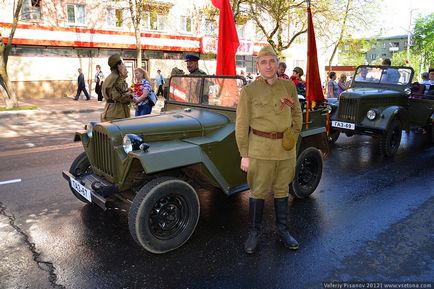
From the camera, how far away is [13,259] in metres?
3.33

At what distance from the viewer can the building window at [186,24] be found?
25.6m

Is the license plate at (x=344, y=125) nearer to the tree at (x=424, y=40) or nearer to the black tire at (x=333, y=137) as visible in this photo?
the black tire at (x=333, y=137)

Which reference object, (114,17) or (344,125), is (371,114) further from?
(114,17)

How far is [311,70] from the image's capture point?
4.48 meters

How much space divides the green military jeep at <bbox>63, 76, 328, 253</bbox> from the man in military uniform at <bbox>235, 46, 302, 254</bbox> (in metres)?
0.50

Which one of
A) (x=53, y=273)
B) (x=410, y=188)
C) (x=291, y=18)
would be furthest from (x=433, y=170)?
(x=291, y=18)

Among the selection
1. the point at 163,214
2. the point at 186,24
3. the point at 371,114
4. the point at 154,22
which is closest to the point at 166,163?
the point at 163,214

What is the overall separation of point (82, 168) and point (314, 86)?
298 cm

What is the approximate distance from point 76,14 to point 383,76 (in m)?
18.3

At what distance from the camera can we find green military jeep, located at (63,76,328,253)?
3322 mm

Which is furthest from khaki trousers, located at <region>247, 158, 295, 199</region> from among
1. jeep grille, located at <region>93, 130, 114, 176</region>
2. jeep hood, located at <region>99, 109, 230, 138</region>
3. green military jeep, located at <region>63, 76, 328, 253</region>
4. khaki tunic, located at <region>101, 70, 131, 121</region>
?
khaki tunic, located at <region>101, 70, 131, 121</region>

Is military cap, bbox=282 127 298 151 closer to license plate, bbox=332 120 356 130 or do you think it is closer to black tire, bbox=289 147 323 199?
black tire, bbox=289 147 323 199

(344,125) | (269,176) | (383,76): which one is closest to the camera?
(269,176)

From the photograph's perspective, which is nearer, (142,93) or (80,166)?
(80,166)
